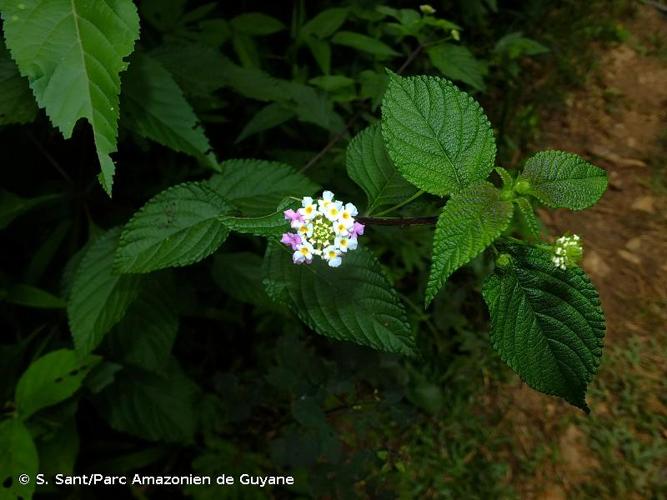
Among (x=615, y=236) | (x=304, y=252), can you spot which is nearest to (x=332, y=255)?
(x=304, y=252)

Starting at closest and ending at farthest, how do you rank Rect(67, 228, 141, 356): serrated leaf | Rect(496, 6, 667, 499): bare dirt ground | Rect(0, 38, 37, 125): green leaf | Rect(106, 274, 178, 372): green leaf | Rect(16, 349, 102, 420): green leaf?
Rect(0, 38, 37, 125): green leaf, Rect(67, 228, 141, 356): serrated leaf, Rect(16, 349, 102, 420): green leaf, Rect(106, 274, 178, 372): green leaf, Rect(496, 6, 667, 499): bare dirt ground

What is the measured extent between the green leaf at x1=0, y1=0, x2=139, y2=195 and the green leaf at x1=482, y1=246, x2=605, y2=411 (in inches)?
26.3

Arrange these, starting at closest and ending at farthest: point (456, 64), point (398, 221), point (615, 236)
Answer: point (398, 221) → point (456, 64) → point (615, 236)

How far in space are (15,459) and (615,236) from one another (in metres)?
3.14

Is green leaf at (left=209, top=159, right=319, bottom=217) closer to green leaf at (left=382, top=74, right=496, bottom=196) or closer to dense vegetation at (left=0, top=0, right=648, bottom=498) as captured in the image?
dense vegetation at (left=0, top=0, right=648, bottom=498)

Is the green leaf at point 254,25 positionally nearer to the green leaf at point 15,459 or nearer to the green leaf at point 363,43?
the green leaf at point 363,43

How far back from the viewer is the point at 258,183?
1.33 m

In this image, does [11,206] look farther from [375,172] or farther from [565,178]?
[565,178]

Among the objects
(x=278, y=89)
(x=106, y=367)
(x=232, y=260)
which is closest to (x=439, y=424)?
(x=232, y=260)

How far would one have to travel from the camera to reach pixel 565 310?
35.1 inches

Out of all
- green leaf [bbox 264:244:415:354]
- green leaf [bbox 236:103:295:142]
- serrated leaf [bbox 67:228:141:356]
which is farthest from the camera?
green leaf [bbox 236:103:295:142]

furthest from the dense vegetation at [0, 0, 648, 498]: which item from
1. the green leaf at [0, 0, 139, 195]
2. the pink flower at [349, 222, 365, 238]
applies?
the pink flower at [349, 222, 365, 238]

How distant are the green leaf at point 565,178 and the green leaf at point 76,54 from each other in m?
0.69

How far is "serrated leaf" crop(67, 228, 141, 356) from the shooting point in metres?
1.37
